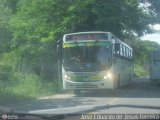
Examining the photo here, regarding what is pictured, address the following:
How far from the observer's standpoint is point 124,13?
33.1m

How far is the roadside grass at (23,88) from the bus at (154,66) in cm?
866

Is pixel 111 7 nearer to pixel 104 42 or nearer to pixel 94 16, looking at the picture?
pixel 94 16

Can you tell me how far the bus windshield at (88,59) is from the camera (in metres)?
21.3

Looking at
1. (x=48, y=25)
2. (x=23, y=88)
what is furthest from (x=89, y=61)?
(x=48, y=25)

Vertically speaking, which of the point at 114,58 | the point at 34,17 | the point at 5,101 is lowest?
the point at 5,101

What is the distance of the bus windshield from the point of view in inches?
838

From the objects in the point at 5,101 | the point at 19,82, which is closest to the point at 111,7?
the point at 19,82

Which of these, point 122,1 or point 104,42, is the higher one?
point 122,1

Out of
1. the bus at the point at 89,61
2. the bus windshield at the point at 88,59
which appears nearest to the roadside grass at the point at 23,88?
the bus at the point at 89,61

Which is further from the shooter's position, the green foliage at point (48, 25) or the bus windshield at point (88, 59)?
the green foliage at point (48, 25)

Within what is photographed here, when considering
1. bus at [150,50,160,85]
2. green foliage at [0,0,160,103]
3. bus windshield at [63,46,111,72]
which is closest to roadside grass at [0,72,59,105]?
green foliage at [0,0,160,103]

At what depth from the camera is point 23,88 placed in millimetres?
23484

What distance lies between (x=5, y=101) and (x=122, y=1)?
17381 millimetres

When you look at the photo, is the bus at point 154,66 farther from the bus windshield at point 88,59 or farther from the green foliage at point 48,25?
the bus windshield at point 88,59
